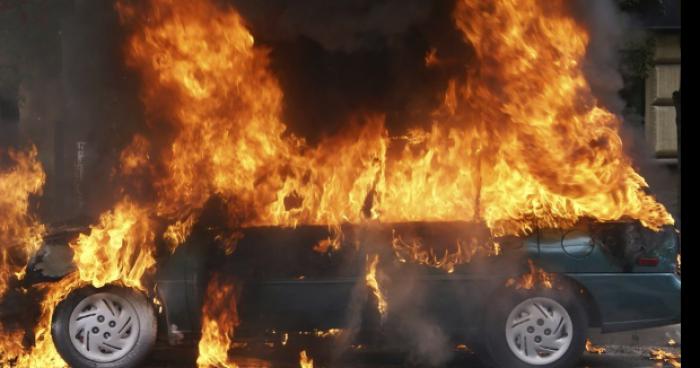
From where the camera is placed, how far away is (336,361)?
22.4ft

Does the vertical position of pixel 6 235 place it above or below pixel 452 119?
below

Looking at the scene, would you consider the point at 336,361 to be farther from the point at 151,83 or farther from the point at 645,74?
the point at 645,74

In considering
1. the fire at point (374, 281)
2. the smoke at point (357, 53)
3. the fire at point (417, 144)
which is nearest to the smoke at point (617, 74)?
the fire at point (417, 144)

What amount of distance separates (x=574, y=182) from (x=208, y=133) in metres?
3.26

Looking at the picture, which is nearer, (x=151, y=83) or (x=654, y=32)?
(x=151, y=83)

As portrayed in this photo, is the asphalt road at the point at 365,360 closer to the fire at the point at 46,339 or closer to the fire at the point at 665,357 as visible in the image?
the fire at the point at 665,357

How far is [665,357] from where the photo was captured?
7164 mm

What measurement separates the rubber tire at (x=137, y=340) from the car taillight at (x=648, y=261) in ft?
11.9

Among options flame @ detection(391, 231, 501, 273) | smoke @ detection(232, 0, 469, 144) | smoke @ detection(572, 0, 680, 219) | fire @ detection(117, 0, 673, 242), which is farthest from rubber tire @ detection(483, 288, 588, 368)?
smoke @ detection(232, 0, 469, 144)

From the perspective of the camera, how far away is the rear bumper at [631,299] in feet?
21.4

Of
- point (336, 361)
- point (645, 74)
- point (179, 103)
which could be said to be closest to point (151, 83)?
point (179, 103)

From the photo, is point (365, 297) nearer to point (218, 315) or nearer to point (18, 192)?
point (218, 315)

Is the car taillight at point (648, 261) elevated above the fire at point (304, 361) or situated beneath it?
elevated above

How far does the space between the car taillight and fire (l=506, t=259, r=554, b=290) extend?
2.25 feet
